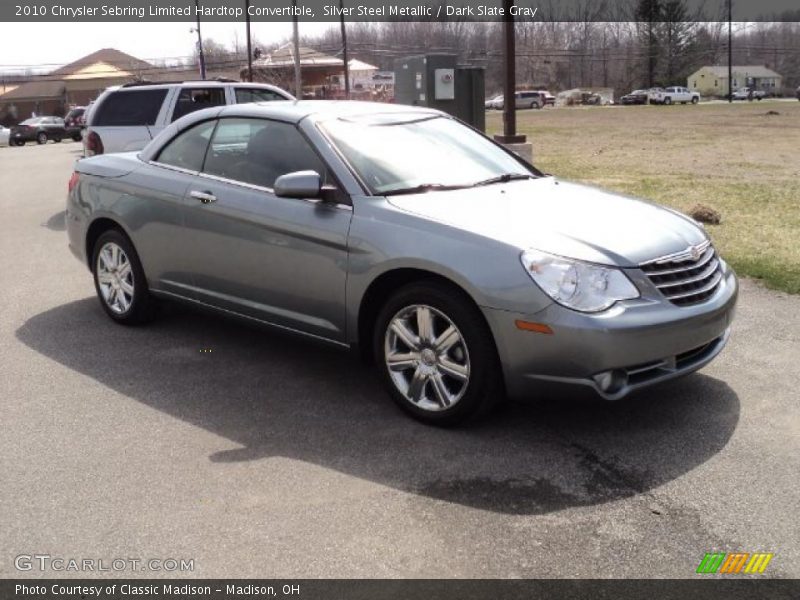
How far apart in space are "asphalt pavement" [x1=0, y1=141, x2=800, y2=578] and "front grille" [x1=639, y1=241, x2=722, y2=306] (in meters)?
0.65

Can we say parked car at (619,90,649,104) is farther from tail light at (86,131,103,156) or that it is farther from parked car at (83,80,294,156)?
tail light at (86,131,103,156)

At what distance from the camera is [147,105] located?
1203cm

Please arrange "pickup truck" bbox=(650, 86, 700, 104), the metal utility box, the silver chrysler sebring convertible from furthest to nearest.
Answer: "pickup truck" bbox=(650, 86, 700, 104) → the metal utility box → the silver chrysler sebring convertible

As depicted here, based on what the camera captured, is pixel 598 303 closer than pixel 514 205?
Yes

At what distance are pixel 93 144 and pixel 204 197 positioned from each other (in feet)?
22.9

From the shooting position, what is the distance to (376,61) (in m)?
102

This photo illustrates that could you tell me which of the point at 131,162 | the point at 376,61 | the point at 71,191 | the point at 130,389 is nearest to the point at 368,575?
the point at 130,389

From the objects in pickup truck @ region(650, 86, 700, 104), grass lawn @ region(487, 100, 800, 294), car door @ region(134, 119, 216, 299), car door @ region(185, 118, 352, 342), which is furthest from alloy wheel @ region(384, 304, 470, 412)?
pickup truck @ region(650, 86, 700, 104)

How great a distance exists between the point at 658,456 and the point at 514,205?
1516 mm

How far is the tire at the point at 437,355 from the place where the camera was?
421cm

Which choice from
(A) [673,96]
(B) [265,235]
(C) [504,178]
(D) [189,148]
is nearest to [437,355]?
(B) [265,235]

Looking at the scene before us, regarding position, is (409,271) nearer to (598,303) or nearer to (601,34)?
(598,303)

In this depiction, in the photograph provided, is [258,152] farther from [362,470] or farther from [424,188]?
[362,470]

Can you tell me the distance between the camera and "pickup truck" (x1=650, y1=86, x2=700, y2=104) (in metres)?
86.6
